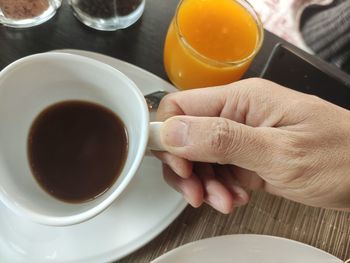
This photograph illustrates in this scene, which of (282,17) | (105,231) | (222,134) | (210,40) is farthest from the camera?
(282,17)

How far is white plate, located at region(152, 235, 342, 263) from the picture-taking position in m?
0.64

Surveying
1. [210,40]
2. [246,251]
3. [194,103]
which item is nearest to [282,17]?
[210,40]

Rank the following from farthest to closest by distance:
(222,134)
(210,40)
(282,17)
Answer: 1. (282,17)
2. (210,40)
3. (222,134)

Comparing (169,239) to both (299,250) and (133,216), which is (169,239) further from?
(299,250)

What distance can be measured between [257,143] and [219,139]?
48 millimetres

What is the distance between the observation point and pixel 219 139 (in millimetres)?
535

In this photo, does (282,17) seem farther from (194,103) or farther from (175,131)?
(175,131)

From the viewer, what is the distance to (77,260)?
61 centimetres

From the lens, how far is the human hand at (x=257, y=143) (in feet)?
1.79

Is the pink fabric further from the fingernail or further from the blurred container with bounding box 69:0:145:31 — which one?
the fingernail

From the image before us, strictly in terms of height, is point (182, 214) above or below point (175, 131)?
below

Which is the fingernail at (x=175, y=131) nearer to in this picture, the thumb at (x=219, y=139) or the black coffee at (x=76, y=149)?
the thumb at (x=219, y=139)

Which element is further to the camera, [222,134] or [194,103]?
[194,103]

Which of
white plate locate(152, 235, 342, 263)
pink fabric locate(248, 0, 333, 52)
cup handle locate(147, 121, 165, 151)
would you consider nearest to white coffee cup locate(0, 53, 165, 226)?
cup handle locate(147, 121, 165, 151)
